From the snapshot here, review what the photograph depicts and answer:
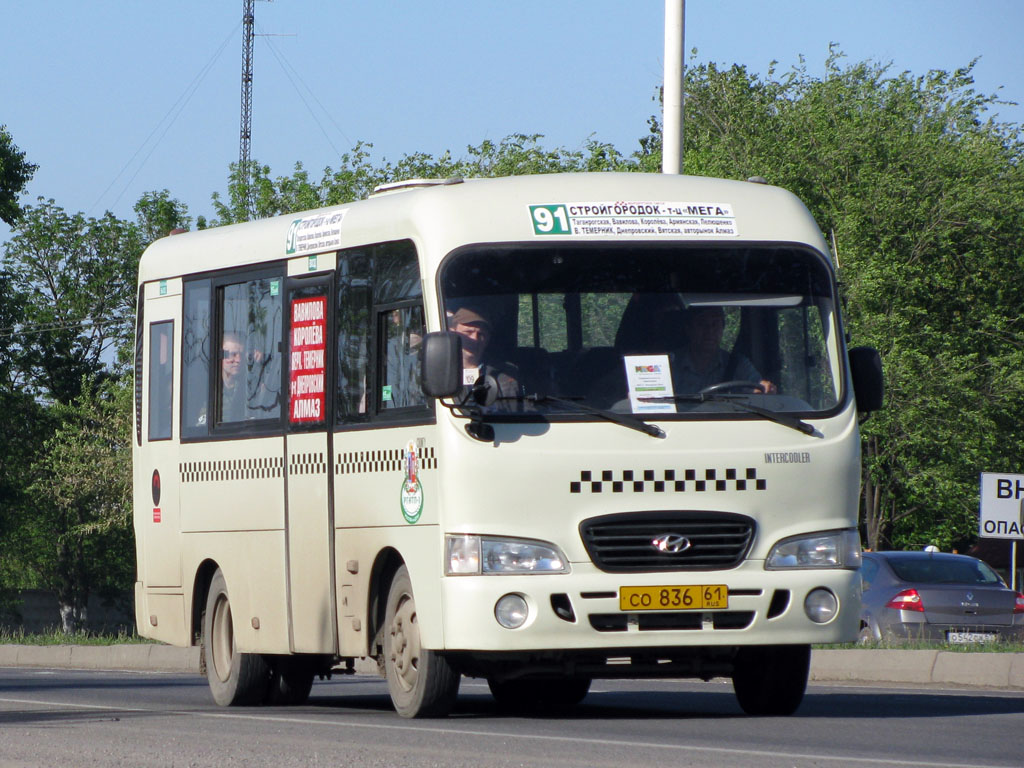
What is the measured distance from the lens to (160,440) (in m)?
15.0

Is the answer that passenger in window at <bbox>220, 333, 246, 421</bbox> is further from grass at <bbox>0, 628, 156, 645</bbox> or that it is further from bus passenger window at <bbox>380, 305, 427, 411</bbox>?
grass at <bbox>0, 628, 156, 645</bbox>

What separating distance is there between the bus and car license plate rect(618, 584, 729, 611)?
0.01 m

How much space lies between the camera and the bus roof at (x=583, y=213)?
11.5 m

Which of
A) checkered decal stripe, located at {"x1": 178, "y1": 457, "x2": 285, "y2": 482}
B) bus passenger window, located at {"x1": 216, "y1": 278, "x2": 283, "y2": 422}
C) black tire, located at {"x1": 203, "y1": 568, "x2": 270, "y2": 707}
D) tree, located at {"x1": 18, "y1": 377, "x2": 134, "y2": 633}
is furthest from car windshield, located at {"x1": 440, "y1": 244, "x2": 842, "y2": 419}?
tree, located at {"x1": 18, "y1": 377, "x2": 134, "y2": 633}

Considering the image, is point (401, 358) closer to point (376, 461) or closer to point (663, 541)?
point (376, 461)

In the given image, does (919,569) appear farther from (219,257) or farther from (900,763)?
(900,763)

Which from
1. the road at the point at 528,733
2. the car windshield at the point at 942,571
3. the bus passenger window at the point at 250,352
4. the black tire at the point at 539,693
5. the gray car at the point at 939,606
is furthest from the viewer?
the car windshield at the point at 942,571

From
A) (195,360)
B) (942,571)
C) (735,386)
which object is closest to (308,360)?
(195,360)

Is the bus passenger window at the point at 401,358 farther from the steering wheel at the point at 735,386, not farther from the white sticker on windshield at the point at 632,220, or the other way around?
the steering wheel at the point at 735,386

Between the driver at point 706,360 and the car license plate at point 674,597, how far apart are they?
109 cm

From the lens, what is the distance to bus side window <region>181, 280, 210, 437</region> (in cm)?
1435

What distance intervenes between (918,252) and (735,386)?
36.0 metres

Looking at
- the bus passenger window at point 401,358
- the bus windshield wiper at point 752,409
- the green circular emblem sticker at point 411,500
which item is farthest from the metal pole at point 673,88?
the green circular emblem sticker at point 411,500

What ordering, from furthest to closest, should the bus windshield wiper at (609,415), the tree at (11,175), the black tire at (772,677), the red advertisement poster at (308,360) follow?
the tree at (11,175) < the red advertisement poster at (308,360) < the black tire at (772,677) < the bus windshield wiper at (609,415)
